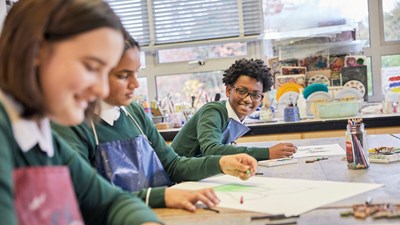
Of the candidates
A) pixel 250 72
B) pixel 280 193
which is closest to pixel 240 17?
pixel 250 72

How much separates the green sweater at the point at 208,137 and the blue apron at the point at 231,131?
0.04 metres

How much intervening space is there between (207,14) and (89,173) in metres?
2.83

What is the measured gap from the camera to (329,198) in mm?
1104

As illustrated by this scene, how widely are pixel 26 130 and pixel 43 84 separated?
96 mm

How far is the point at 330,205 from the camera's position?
1.04 metres

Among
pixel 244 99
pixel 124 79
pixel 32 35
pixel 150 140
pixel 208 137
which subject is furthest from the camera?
pixel 244 99

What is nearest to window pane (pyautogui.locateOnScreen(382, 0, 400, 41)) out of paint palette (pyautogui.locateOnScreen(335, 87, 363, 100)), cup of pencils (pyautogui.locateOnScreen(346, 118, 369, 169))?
paint palette (pyautogui.locateOnScreen(335, 87, 363, 100))

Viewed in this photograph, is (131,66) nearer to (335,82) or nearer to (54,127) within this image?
(54,127)

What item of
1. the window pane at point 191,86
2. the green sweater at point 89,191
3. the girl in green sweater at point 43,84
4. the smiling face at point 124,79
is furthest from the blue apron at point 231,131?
the window pane at point 191,86

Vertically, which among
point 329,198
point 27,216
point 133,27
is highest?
point 133,27

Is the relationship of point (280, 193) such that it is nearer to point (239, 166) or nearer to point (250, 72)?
point (239, 166)

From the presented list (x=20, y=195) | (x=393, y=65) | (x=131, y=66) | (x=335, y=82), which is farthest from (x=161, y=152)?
(x=393, y=65)

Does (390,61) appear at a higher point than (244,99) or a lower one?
higher

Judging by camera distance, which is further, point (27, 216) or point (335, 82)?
point (335, 82)
